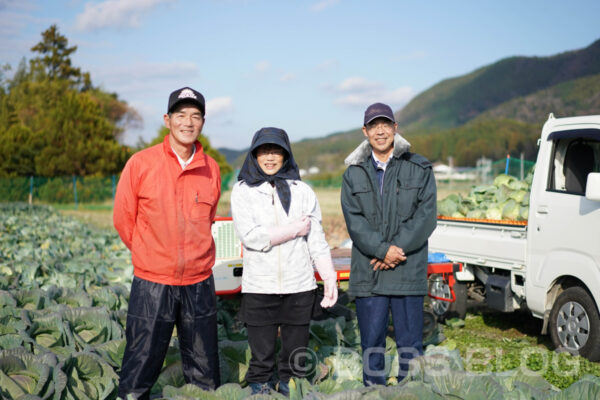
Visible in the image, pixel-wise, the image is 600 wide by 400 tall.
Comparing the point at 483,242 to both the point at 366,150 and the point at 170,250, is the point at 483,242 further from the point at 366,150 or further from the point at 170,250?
Result: the point at 170,250

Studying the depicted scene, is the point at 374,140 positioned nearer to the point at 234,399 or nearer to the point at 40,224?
the point at 234,399

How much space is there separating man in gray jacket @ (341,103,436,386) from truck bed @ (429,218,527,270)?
255 centimetres

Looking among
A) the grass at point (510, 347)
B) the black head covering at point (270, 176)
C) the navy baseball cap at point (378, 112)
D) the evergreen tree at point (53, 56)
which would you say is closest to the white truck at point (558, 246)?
the grass at point (510, 347)

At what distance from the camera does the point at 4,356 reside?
3.19 metres

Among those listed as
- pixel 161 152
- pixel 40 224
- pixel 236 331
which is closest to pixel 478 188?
pixel 236 331

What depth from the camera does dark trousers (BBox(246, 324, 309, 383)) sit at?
3.50 m

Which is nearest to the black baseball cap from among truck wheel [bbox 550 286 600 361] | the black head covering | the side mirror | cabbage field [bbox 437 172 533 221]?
the black head covering

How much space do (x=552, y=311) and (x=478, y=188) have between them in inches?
120

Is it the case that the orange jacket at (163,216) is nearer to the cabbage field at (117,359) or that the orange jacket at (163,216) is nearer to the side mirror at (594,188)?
the cabbage field at (117,359)

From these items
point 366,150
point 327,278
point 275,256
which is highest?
point 366,150

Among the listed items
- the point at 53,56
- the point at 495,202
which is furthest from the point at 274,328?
the point at 53,56

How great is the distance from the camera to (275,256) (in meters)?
3.48

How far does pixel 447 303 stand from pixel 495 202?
150 centimetres

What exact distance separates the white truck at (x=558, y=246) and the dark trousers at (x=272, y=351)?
95.6 inches
